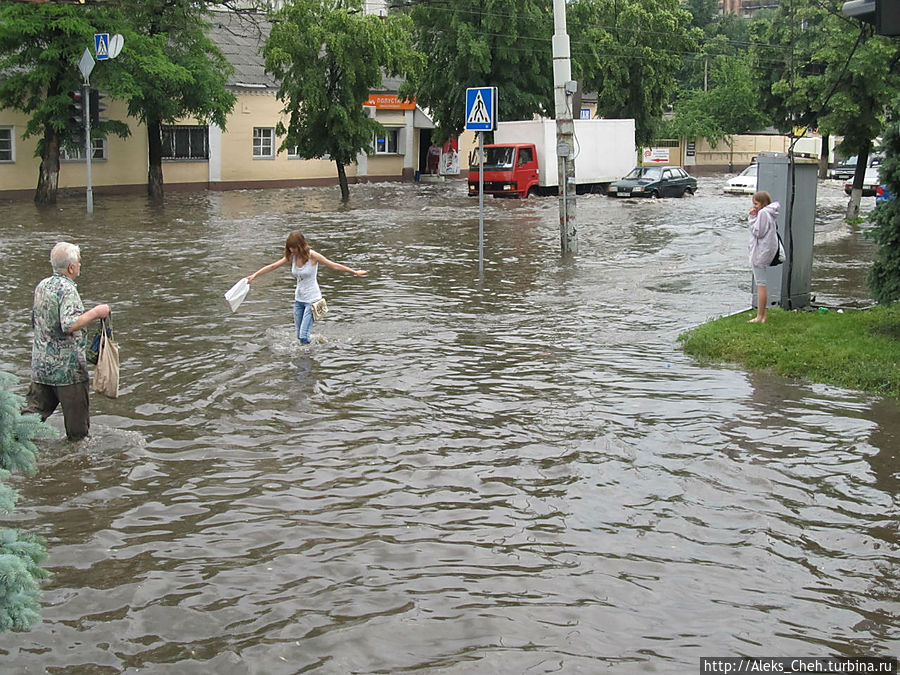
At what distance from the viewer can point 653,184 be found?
43.0m

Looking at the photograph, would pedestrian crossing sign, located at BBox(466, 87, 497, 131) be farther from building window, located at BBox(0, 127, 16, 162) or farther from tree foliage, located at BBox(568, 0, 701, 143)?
tree foliage, located at BBox(568, 0, 701, 143)

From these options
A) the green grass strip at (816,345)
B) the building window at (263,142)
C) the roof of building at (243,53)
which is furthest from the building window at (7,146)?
the green grass strip at (816,345)

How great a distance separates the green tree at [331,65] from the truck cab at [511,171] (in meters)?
5.57

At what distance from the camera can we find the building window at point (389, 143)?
5219cm

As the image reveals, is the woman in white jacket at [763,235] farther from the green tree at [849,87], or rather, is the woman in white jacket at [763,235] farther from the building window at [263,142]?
the building window at [263,142]

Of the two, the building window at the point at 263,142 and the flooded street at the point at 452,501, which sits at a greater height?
the building window at the point at 263,142

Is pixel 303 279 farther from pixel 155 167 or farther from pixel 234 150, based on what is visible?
pixel 234 150

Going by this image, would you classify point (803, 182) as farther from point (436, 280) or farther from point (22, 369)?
point (22, 369)

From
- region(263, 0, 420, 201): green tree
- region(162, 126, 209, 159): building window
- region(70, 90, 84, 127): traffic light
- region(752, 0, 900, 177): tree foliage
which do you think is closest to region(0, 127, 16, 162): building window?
region(70, 90, 84, 127): traffic light

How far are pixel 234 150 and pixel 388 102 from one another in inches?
378

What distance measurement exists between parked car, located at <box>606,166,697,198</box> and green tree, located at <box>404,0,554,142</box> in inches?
261

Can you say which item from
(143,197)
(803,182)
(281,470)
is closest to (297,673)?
(281,470)

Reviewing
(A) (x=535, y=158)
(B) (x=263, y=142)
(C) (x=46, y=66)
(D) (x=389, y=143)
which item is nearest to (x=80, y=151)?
(C) (x=46, y=66)

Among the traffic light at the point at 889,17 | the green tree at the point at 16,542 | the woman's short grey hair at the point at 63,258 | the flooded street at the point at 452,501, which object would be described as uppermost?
the traffic light at the point at 889,17
